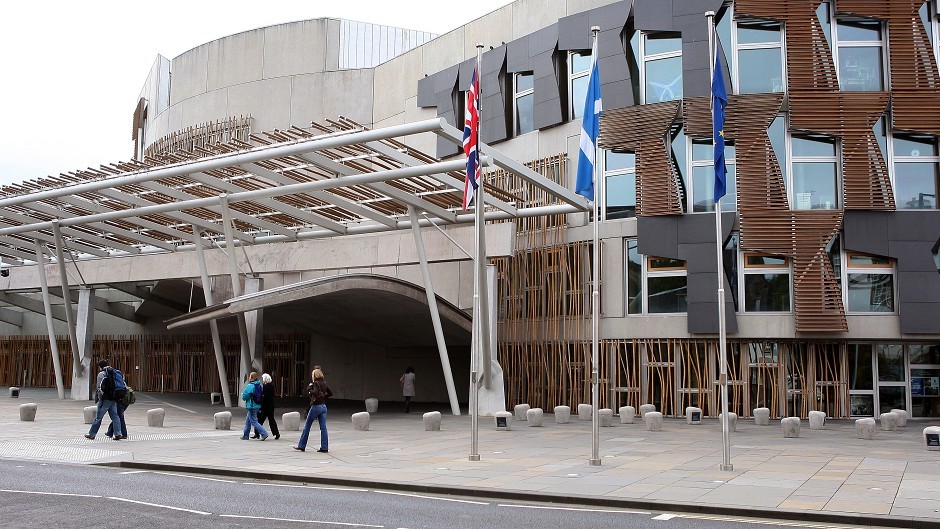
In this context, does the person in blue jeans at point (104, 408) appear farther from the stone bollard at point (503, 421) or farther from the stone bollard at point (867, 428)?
the stone bollard at point (867, 428)

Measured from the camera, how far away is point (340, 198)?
28.2 meters

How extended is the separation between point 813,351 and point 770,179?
5.15 m

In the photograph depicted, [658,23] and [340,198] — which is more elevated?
[658,23]

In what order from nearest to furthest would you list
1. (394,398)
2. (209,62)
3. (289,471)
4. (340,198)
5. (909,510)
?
(909,510)
(289,471)
(340,198)
(394,398)
(209,62)

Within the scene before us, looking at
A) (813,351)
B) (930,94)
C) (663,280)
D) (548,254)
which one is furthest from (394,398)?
(930,94)

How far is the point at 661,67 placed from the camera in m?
28.3

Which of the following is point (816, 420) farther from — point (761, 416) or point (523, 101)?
point (523, 101)

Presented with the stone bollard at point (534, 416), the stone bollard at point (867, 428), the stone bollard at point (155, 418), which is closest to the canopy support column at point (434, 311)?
the stone bollard at point (534, 416)

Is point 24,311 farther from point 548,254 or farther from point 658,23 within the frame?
point 658,23

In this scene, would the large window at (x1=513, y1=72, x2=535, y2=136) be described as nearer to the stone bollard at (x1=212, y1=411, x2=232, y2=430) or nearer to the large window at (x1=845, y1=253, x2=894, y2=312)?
the large window at (x1=845, y1=253, x2=894, y2=312)

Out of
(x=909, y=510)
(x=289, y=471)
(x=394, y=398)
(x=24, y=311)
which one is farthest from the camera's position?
(x=24, y=311)

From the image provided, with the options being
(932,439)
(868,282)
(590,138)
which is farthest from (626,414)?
(590,138)

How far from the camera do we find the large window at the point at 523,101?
3216cm

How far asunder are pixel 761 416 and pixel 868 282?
220 inches
